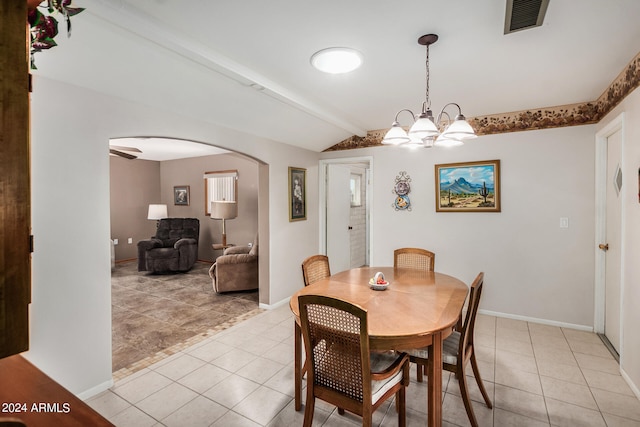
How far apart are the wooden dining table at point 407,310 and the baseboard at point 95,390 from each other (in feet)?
4.68

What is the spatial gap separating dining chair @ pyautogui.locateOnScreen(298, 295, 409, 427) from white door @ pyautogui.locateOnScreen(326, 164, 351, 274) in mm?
3349

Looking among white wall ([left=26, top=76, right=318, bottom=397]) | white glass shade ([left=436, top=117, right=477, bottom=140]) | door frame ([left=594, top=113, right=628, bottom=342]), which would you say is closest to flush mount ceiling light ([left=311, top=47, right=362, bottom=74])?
white glass shade ([left=436, top=117, right=477, bottom=140])

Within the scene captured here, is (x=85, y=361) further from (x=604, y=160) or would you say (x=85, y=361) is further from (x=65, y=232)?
(x=604, y=160)

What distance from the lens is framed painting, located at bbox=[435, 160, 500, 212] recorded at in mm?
3734

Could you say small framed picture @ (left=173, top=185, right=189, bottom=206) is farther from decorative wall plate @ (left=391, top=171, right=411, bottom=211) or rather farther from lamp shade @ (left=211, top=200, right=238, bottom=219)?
decorative wall plate @ (left=391, top=171, right=411, bottom=211)

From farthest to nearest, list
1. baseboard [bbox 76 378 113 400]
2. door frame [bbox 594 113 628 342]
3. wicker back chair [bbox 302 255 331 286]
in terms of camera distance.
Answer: door frame [bbox 594 113 628 342] < wicker back chair [bbox 302 255 331 286] < baseboard [bbox 76 378 113 400]

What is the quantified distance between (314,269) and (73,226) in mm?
1785

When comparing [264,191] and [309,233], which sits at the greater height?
[264,191]

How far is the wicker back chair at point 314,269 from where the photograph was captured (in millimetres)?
2624

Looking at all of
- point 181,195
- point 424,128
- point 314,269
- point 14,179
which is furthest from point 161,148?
point 14,179

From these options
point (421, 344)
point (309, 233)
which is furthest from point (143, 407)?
point (309, 233)

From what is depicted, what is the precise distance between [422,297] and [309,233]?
2787 millimetres

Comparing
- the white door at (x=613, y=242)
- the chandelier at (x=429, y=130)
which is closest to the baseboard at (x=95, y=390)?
the chandelier at (x=429, y=130)

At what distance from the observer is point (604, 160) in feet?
10.4
